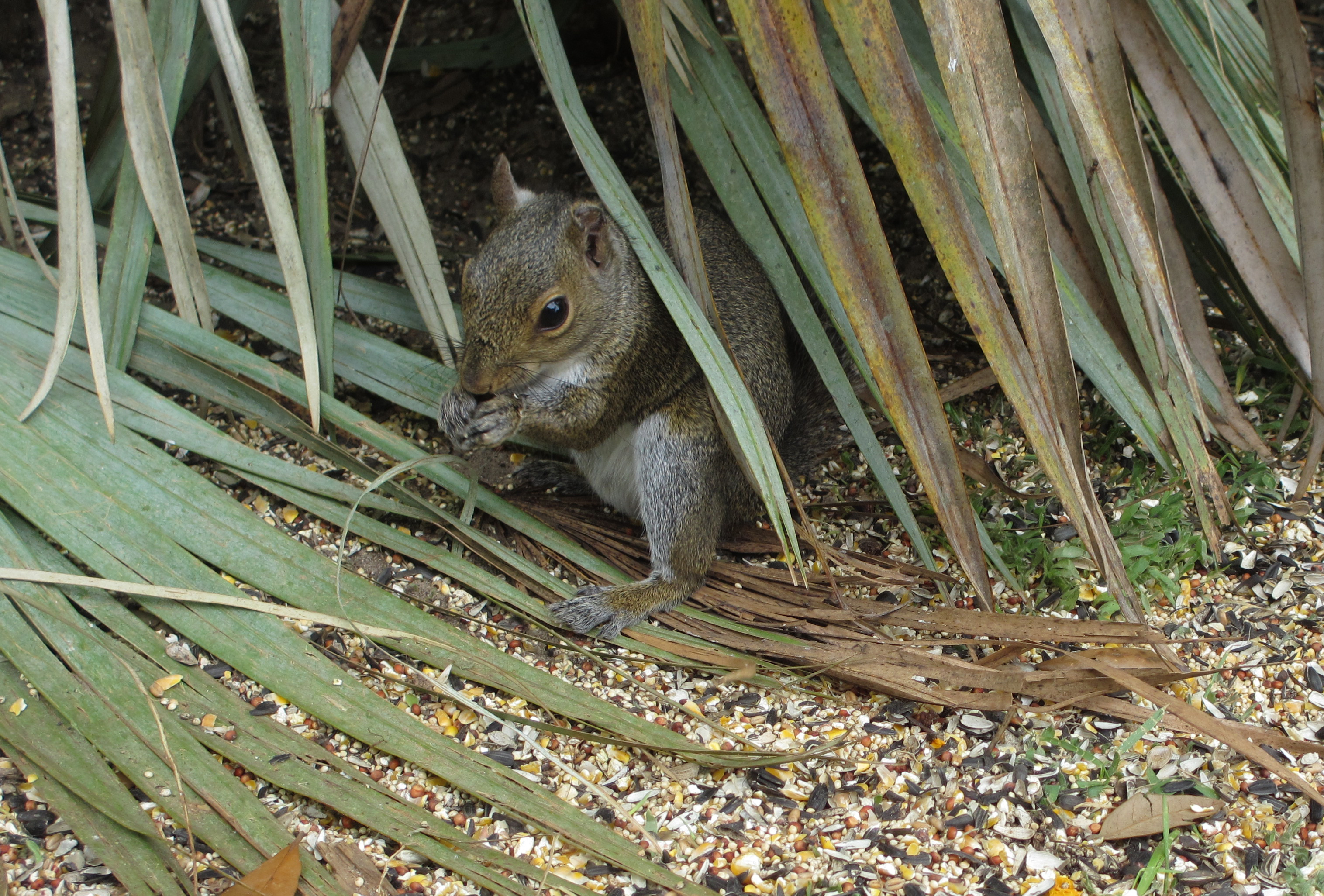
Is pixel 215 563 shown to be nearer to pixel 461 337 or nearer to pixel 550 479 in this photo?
pixel 461 337

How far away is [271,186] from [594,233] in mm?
768

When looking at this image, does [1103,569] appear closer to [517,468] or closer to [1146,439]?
[1146,439]

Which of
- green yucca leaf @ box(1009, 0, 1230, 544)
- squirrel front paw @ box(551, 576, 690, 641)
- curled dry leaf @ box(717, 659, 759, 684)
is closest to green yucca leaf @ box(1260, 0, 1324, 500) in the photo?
green yucca leaf @ box(1009, 0, 1230, 544)

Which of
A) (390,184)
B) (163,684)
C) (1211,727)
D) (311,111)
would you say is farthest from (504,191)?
(1211,727)

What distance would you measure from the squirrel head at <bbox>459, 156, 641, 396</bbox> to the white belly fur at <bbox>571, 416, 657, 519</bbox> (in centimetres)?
24

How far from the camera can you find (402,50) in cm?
405

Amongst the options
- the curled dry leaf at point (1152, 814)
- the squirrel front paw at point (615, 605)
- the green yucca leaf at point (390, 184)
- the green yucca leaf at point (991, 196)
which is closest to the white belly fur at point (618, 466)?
the squirrel front paw at point (615, 605)

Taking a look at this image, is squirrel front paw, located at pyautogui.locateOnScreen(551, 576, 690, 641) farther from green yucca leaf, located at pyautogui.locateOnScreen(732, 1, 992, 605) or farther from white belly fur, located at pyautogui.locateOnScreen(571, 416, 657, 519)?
green yucca leaf, located at pyautogui.locateOnScreen(732, 1, 992, 605)

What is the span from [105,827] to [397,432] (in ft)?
4.80

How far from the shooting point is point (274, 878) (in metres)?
1.98

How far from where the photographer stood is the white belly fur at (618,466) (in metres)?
2.95

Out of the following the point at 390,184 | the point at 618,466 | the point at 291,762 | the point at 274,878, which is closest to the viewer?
the point at 274,878

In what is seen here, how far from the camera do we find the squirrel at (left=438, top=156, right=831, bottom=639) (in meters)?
2.70

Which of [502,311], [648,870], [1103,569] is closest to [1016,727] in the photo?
[1103,569]
